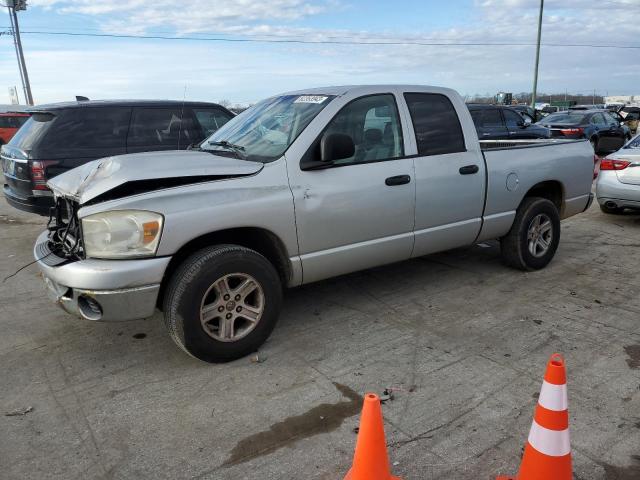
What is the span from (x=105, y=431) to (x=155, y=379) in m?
0.60

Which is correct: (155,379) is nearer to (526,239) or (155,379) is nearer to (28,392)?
(28,392)

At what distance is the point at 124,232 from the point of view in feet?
10.6

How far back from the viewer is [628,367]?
3.59m

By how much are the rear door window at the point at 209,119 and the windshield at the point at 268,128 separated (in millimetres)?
3069

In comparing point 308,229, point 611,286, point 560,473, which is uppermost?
point 308,229

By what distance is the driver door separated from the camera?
3.90 meters

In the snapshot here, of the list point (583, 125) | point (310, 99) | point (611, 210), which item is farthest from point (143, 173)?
point (583, 125)

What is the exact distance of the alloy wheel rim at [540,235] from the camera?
5541 mm

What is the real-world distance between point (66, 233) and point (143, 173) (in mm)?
763

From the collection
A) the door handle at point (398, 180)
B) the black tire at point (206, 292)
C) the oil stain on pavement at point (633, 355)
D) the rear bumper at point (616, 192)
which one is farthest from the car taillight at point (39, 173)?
the rear bumper at point (616, 192)

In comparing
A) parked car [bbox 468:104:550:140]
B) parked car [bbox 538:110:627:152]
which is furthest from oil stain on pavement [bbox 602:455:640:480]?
parked car [bbox 538:110:627:152]

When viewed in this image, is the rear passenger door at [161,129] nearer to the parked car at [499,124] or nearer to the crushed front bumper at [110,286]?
the crushed front bumper at [110,286]

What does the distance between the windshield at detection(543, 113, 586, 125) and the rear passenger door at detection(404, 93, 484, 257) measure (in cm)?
1545

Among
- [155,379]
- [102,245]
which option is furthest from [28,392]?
[102,245]
